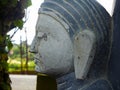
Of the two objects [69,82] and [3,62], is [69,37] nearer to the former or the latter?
[69,82]

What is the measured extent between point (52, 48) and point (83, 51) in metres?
0.14

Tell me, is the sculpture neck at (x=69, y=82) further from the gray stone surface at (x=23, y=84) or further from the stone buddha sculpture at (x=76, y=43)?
the gray stone surface at (x=23, y=84)

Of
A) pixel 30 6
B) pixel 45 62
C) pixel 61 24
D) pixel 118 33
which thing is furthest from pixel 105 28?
pixel 30 6

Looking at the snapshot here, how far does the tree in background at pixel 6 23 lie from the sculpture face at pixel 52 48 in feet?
5.15

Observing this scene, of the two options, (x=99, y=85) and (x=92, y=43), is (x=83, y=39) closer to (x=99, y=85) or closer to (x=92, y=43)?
(x=92, y=43)

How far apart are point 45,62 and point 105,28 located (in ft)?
1.02

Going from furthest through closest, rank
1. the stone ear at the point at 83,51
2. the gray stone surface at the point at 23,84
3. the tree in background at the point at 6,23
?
the gray stone surface at the point at 23,84 < the tree in background at the point at 6,23 < the stone ear at the point at 83,51

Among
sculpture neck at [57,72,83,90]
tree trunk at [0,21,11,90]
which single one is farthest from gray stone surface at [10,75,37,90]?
sculpture neck at [57,72,83,90]

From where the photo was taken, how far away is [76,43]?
→ 161 centimetres

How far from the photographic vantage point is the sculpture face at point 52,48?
1.64 m

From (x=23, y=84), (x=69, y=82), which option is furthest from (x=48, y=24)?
(x=23, y=84)

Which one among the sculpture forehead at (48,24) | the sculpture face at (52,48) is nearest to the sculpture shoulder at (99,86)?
the sculpture face at (52,48)

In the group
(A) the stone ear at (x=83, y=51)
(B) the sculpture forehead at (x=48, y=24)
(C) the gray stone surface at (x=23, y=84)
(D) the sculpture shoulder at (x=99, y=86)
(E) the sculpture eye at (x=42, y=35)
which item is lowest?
(C) the gray stone surface at (x=23, y=84)

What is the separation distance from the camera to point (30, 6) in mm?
3283
